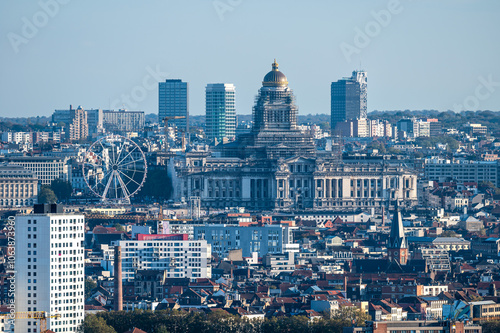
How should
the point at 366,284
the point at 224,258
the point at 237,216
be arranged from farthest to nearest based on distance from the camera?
the point at 237,216 → the point at 224,258 → the point at 366,284

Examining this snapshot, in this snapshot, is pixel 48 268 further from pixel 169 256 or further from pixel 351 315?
pixel 169 256

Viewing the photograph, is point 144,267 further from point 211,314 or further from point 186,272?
point 211,314

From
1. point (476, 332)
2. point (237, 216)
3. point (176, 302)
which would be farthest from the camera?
point (237, 216)

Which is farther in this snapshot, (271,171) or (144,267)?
(271,171)

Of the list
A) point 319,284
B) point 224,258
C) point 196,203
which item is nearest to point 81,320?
point 319,284

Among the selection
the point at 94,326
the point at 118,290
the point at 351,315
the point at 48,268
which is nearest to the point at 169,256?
the point at 118,290

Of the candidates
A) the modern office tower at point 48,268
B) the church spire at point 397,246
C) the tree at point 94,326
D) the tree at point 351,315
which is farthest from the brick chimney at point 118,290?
the church spire at point 397,246
